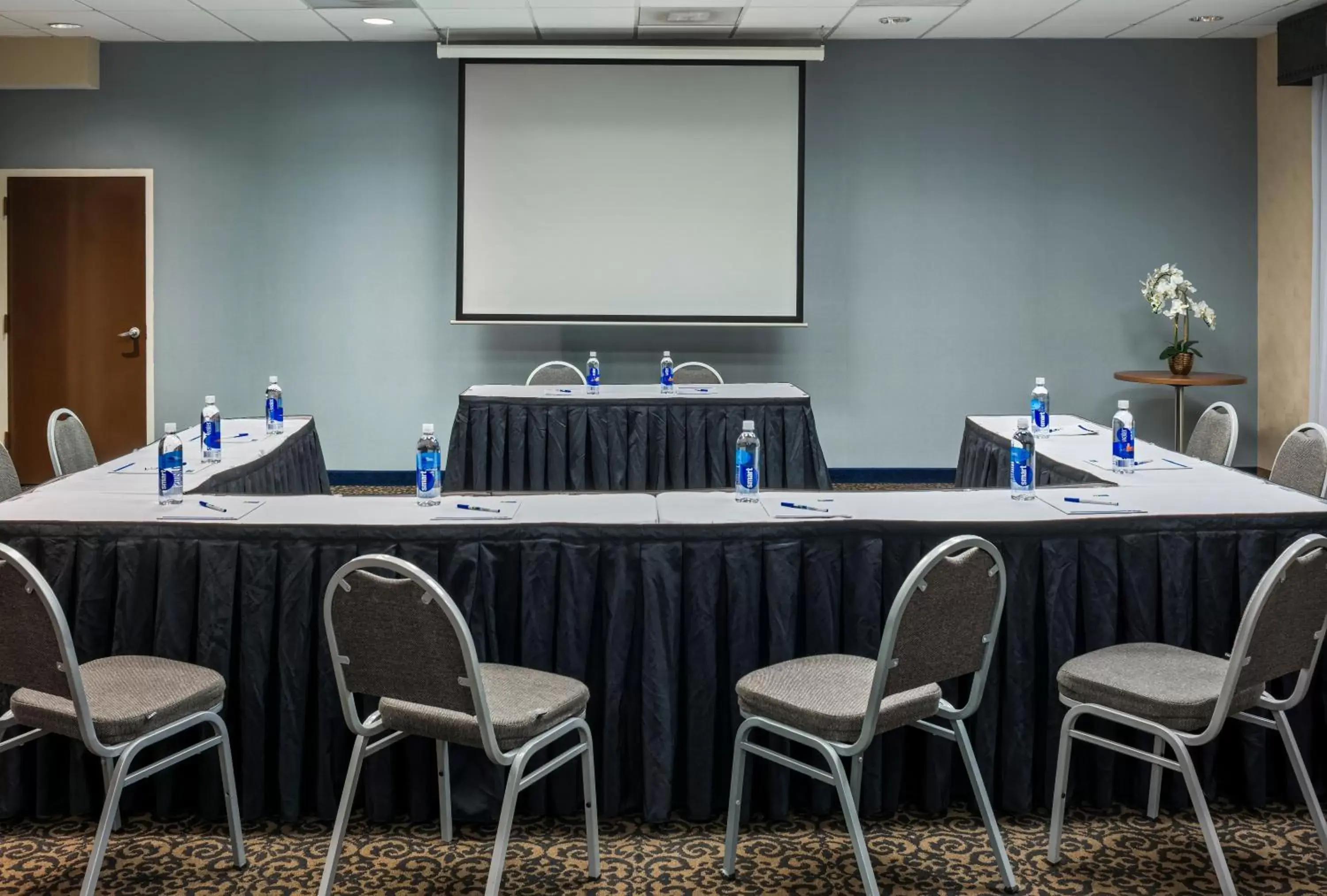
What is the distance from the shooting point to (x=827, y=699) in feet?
8.79

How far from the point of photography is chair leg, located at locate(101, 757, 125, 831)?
114 inches

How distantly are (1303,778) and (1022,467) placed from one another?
1.09 meters

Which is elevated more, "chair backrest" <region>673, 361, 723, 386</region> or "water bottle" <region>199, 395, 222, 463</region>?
"chair backrest" <region>673, 361, 723, 386</region>

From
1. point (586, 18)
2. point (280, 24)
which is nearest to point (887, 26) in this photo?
point (586, 18)

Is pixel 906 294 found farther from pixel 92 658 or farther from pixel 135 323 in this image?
pixel 92 658

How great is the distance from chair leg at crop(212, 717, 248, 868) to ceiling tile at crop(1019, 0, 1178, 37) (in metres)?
5.97

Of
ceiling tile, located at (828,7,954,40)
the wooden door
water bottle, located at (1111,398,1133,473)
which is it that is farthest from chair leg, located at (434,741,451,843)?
the wooden door

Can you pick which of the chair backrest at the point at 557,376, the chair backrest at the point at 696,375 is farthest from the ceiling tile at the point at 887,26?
the chair backrest at the point at 557,376

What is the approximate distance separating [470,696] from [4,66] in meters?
7.09

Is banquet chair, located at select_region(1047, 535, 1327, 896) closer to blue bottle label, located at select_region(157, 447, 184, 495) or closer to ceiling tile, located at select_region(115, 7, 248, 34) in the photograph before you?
blue bottle label, located at select_region(157, 447, 184, 495)

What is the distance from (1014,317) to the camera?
8.33 m

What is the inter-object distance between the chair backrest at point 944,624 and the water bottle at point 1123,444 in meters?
1.62

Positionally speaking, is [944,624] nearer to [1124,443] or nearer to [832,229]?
[1124,443]

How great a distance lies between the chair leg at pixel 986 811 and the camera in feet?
9.09
